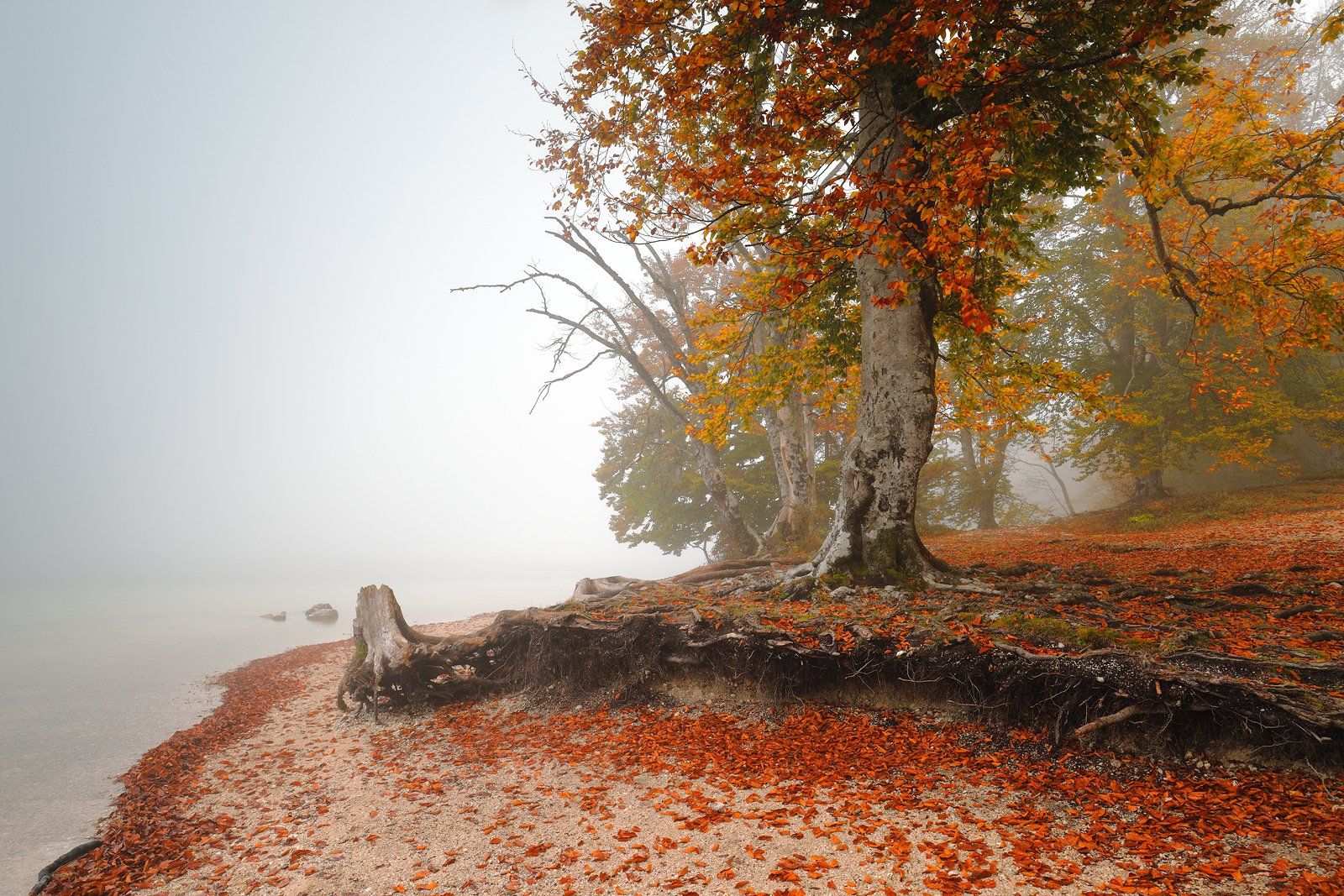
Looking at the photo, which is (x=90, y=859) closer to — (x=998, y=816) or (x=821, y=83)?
(x=998, y=816)

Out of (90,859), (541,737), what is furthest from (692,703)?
(90,859)

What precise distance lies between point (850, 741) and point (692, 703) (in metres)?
2.15

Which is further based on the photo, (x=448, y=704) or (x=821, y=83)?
(x=448, y=704)

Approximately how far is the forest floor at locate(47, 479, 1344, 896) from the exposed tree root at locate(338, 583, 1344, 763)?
132 millimetres

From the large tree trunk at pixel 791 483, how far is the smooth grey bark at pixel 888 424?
7.29m

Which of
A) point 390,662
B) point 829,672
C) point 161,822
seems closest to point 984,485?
point 829,672

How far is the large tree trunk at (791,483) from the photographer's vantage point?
1548 centimetres

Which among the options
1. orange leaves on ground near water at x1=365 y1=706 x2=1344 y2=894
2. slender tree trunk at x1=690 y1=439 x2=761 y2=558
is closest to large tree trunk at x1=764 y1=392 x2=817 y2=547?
slender tree trunk at x1=690 y1=439 x2=761 y2=558

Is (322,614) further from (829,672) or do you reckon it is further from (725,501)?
(829,672)

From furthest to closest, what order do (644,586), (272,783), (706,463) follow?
(706,463), (644,586), (272,783)

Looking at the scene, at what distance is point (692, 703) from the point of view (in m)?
7.09

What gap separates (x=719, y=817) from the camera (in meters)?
4.57

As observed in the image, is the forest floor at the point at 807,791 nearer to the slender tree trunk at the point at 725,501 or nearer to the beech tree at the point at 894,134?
the beech tree at the point at 894,134

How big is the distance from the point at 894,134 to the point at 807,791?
25.6 ft
